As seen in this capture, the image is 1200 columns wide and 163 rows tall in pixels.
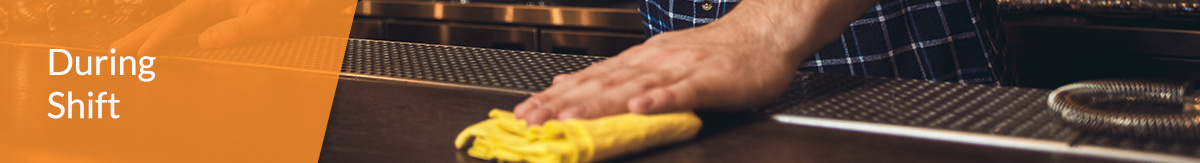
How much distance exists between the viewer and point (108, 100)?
0.77 m

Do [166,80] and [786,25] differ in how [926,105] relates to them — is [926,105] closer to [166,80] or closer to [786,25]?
[786,25]

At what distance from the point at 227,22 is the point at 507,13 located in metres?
1.45

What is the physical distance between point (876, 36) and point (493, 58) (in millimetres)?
472

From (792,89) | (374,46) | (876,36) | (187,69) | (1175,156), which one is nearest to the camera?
(1175,156)

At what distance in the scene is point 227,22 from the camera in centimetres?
108

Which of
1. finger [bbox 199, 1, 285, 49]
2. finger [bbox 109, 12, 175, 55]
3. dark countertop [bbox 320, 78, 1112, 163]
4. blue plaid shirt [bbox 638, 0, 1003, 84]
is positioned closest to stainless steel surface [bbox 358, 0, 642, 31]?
blue plaid shirt [bbox 638, 0, 1003, 84]

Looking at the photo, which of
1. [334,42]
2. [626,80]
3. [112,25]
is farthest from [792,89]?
[112,25]

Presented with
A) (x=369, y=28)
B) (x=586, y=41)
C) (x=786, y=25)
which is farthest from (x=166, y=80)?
(x=369, y=28)

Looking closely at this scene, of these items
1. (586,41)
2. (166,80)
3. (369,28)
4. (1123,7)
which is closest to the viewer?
(166,80)

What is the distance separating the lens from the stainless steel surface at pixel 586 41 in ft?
7.93

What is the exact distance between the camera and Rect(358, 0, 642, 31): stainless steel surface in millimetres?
2393

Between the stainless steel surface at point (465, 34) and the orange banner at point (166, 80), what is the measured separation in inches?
44.0

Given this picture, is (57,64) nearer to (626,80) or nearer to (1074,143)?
(626,80)

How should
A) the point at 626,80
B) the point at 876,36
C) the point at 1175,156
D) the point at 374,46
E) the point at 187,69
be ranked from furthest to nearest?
the point at 876,36 → the point at 374,46 → the point at 187,69 → the point at 626,80 → the point at 1175,156
